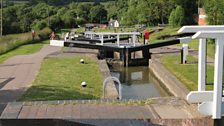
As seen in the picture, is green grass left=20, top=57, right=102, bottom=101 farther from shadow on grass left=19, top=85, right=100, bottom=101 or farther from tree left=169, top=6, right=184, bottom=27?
tree left=169, top=6, right=184, bottom=27

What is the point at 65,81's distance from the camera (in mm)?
13438

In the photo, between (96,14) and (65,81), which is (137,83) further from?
(96,14)

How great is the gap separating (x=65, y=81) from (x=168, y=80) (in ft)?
12.1

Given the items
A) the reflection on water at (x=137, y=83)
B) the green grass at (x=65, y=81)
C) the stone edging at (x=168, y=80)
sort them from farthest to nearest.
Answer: the reflection on water at (x=137, y=83), the stone edging at (x=168, y=80), the green grass at (x=65, y=81)

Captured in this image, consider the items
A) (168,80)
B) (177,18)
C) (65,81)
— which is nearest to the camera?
(65,81)

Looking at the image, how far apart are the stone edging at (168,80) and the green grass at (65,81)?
2249mm

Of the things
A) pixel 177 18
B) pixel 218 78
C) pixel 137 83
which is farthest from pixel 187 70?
pixel 177 18

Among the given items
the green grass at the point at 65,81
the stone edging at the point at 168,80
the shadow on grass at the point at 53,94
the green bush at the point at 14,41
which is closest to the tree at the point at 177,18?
the green bush at the point at 14,41

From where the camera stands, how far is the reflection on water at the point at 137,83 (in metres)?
14.8

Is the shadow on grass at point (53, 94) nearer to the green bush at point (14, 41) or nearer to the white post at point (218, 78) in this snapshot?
the white post at point (218, 78)

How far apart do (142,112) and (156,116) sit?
1.16 feet

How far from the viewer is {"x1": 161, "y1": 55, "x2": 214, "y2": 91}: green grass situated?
42.5ft

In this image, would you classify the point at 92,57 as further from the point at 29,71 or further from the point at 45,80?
the point at 45,80

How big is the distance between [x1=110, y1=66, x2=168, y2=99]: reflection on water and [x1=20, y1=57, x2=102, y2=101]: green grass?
4.15ft
